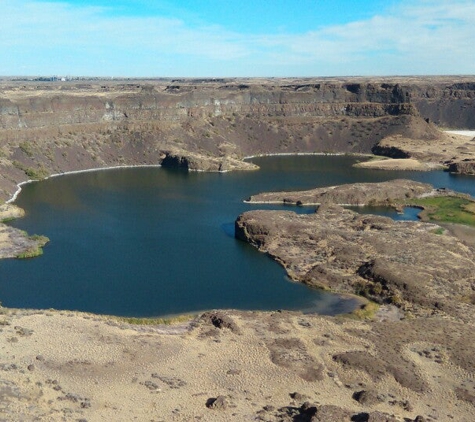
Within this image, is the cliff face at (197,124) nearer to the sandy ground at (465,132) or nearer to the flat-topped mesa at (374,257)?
the sandy ground at (465,132)

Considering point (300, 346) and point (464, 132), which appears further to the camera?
point (464, 132)

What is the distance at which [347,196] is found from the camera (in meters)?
90.0

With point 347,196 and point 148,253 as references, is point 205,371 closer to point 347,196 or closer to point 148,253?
point 148,253

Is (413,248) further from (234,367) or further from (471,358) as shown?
(234,367)

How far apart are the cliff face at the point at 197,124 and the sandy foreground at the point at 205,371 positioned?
59073 mm

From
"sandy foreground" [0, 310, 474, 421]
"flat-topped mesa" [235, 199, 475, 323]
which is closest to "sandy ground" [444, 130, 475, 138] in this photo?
"flat-topped mesa" [235, 199, 475, 323]

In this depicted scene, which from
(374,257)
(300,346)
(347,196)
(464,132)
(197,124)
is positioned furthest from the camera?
(464,132)

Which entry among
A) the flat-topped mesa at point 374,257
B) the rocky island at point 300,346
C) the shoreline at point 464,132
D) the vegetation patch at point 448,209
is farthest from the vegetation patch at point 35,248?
the shoreline at point 464,132

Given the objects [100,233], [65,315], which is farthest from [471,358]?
[100,233]

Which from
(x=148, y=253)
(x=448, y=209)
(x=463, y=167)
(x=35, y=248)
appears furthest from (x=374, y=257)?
(x=463, y=167)

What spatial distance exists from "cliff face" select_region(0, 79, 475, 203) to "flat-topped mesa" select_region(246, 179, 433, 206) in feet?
103

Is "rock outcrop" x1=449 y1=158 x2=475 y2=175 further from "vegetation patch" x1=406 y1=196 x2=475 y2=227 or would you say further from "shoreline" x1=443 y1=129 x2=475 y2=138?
"shoreline" x1=443 y1=129 x2=475 y2=138

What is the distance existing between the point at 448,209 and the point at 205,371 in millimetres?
59926

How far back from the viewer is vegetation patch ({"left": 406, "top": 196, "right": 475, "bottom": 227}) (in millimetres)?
78312
